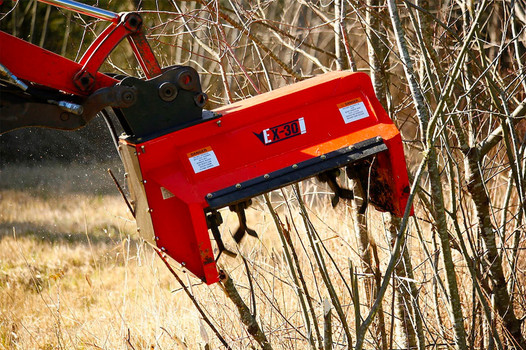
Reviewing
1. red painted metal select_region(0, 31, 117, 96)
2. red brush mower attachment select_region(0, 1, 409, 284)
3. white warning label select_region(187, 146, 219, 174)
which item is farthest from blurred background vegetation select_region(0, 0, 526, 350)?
white warning label select_region(187, 146, 219, 174)

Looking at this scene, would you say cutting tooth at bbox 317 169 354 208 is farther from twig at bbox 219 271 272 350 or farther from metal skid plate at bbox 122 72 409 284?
twig at bbox 219 271 272 350

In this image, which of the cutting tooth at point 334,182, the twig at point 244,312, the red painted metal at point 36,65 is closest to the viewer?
the red painted metal at point 36,65

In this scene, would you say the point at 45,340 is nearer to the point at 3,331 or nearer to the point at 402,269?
the point at 3,331

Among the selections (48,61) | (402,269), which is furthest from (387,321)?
(48,61)

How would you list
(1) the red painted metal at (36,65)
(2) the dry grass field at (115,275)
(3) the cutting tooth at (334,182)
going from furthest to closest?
(2) the dry grass field at (115,275)
(3) the cutting tooth at (334,182)
(1) the red painted metal at (36,65)

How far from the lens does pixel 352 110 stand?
2697 mm

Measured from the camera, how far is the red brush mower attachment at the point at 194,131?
2.42 meters

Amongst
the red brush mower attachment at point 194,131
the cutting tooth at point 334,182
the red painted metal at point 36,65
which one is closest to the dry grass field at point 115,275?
the cutting tooth at point 334,182

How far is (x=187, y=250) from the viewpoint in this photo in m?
2.51

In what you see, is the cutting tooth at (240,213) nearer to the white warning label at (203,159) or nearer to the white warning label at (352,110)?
the white warning label at (203,159)

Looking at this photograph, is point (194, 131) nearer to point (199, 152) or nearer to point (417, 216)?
point (199, 152)

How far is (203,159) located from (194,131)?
0.38ft

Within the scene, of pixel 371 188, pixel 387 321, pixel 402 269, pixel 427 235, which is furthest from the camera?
pixel 427 235

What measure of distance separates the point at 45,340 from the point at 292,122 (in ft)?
10.3
